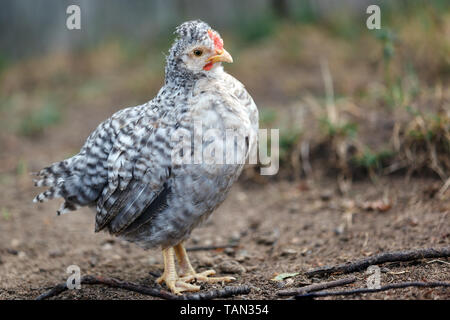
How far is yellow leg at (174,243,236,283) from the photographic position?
10.6 ft

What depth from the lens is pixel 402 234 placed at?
137 inches

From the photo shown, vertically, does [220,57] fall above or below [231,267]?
above

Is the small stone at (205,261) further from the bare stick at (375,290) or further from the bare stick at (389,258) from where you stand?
the bare stick at (375,290)

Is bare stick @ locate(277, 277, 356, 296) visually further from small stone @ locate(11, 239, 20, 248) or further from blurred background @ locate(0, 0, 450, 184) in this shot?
small stone @ locate(11, 239, 20, 248)

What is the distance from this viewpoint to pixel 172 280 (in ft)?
10.6

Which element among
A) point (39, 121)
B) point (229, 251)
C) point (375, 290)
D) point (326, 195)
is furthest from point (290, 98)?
point (375, 290)

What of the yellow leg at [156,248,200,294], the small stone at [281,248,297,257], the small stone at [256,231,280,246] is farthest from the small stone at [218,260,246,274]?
the small stone at [256,231,280,246]

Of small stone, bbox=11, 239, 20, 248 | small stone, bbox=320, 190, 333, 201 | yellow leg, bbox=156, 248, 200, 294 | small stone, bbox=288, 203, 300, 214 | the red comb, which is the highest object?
the red comb

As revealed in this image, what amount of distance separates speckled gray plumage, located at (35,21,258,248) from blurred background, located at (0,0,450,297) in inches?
33.2

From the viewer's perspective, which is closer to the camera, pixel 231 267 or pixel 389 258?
pixel 389 258

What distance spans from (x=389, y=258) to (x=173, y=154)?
4.46 feet

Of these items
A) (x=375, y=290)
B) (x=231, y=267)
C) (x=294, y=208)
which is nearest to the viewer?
(x=375, y=290)

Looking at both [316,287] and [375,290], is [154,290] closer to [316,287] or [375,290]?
[316,287]

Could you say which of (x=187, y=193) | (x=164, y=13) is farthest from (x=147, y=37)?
(x=187, y=193)
